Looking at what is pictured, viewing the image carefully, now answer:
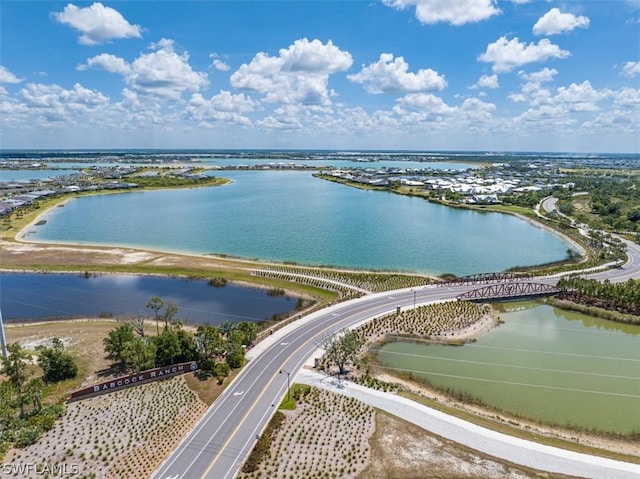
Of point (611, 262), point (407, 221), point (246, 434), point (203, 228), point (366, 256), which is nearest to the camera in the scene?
point (246, 434)

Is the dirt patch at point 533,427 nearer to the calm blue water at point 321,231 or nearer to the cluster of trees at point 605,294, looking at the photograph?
the cluster of trees at point 605,294

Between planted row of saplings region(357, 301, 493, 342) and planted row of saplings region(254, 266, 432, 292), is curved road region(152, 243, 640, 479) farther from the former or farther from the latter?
planted row of saplings region(254, 266, 432, 292)

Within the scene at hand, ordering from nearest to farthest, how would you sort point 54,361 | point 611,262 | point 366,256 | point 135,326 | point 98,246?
point 54,361 → point 135,326 → point 611,262 → point 366,256 → point 98,246

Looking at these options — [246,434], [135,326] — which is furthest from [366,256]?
[246,434]

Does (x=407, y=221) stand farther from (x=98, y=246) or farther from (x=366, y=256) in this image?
(x=98, y=246)

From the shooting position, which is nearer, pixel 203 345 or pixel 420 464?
pixel 420 464

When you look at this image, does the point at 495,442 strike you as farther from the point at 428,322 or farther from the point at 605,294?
the point at 605,294

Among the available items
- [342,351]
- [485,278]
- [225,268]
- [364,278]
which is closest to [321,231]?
[225,268]
